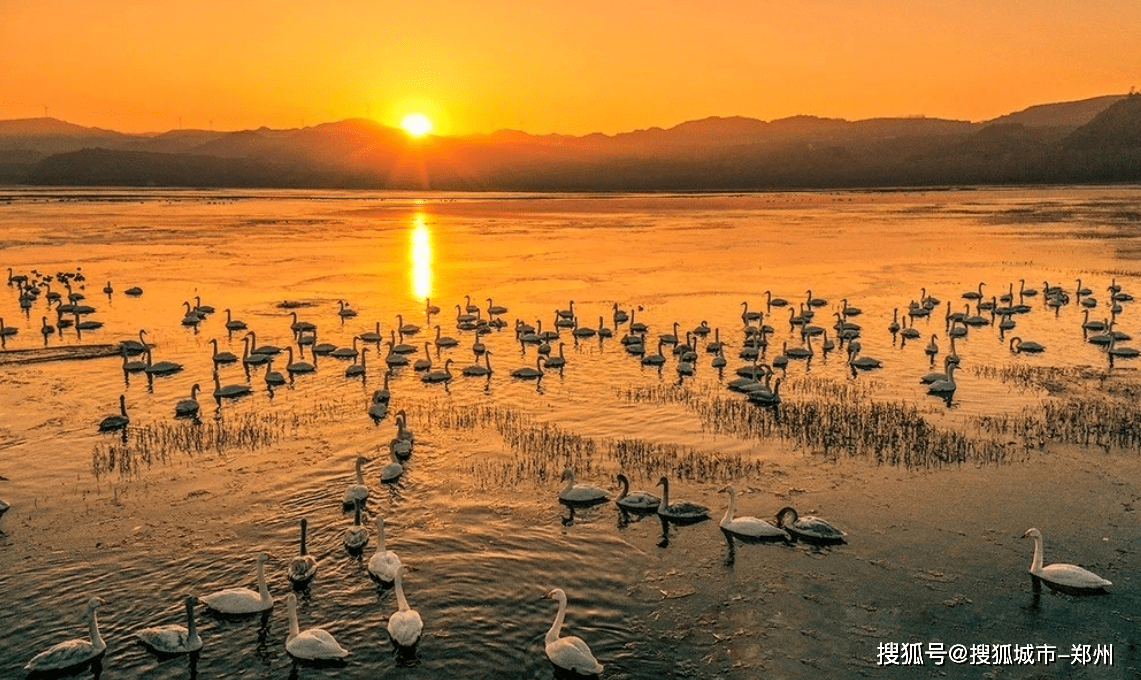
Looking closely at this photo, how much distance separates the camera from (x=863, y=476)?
2198 centimetres

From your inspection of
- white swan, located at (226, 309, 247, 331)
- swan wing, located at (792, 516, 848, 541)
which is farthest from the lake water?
white swan, located at (226, 309, 247, 331)

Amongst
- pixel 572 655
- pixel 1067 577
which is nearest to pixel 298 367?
pixel 572 655

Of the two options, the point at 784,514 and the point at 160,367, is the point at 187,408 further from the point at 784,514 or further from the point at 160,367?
the point at 784,514

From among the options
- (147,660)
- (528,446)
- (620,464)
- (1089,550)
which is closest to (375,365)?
(528,446)

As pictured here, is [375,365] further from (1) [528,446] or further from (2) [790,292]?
(2) [790,292]

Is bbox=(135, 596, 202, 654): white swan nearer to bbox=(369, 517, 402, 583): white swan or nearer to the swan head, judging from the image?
bbox=(369, 517, 402, 583): white swan

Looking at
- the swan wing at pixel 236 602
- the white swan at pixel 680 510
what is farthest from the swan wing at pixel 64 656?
the white swan at pixel 680 510

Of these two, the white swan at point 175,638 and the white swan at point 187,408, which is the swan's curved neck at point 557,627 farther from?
the white swan at point 187,408

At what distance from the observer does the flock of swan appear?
14.3 metres

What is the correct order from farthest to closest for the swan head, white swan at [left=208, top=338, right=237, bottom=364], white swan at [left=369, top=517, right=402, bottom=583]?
white swan at [left=208, top=338, right=237, bottom=364] < the swan head < white swan at [left=369, top=517, right=402, bottom=583]

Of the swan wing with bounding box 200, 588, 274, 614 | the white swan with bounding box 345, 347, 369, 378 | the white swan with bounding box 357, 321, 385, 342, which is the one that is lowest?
the swan wing with bounding box 200, 588, 274, 614

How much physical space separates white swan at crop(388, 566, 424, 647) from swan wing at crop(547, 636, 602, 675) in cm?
226

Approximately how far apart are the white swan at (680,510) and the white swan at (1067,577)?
6476 mm

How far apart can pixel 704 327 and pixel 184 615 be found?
27.1 metres
